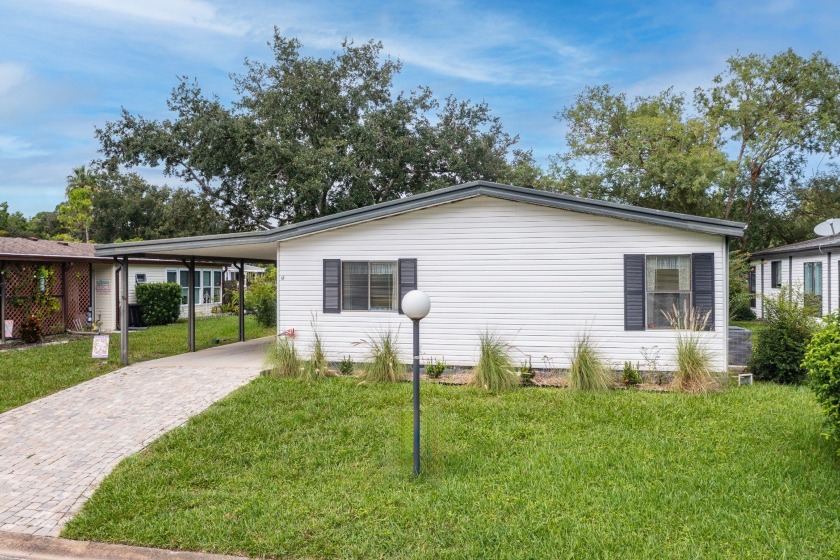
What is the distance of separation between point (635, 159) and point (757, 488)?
780 inches

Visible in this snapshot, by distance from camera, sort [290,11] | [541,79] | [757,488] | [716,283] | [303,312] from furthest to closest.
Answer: [541,79] < [290,11] < [303,312] < [716,283] < [757,488]

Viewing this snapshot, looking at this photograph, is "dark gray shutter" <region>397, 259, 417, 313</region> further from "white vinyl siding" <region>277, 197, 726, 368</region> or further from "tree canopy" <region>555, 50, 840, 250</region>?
"tree canopy" <region>555, 50, 840, 250</region>

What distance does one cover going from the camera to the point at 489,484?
16.1 feet

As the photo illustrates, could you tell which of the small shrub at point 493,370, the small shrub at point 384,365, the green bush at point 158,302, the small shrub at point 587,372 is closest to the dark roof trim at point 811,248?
the small shrub at point 587,372

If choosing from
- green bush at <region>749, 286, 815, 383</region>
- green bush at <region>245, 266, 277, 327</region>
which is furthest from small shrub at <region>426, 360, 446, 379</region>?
green bush at <region>245, 266, 277, 327</region>

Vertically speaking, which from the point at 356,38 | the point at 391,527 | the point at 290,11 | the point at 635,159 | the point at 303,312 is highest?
the point at 356,38

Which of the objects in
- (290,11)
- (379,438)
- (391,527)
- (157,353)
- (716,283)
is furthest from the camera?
(290,11)

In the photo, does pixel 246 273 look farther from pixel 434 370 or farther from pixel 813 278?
pixel 813 278

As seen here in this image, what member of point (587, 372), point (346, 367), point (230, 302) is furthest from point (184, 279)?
point (587, 372)

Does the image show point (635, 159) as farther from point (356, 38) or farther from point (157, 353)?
point (157, 353)

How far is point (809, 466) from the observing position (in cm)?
518

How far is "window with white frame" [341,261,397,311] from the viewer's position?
10055mm

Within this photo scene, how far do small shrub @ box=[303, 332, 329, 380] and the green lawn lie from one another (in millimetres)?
3677

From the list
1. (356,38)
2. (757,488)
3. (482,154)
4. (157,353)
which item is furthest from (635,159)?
(757,488)
